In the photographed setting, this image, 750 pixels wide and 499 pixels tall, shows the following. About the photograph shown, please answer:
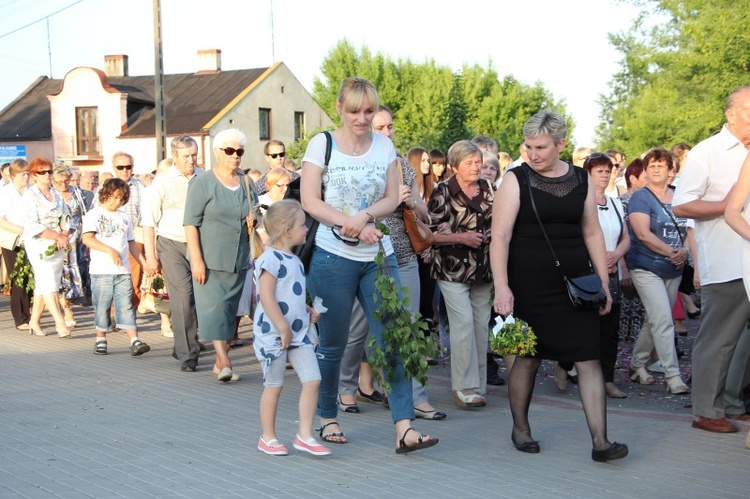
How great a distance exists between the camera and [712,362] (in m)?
6.98

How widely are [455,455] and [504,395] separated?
245cm

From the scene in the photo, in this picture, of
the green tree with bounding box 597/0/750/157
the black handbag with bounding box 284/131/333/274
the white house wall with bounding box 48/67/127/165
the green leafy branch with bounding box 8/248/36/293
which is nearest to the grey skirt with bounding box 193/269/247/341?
the black handbag with bounding box 284/131/333/274

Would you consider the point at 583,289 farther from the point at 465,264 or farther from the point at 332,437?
the point at 465,264

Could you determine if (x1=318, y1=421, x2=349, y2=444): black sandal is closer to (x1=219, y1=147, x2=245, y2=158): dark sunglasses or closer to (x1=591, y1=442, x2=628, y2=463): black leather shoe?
(x1=591, y1=442, x2=628, y2=463): black leather shoe

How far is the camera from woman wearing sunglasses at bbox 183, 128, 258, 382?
910cm

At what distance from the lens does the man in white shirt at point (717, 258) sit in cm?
691

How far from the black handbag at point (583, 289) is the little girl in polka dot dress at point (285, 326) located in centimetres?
150

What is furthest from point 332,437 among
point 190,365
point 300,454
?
point 190,365

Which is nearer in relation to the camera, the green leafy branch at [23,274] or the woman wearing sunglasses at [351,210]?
the woman wearing sunglasses at [351,210]

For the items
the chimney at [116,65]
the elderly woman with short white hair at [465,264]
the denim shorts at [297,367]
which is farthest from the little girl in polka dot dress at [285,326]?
the chimney at [116,65]

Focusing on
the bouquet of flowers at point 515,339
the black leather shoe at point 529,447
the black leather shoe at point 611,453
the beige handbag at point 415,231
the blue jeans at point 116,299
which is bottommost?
the black leather shoe at point 529,447

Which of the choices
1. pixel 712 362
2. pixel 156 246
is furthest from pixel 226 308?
pixel 712 362

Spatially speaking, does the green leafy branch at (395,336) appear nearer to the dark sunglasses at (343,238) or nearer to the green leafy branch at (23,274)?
the dark sunglasses at (343,238)

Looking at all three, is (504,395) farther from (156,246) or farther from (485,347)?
(156,246)
